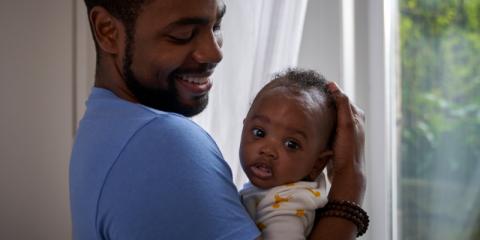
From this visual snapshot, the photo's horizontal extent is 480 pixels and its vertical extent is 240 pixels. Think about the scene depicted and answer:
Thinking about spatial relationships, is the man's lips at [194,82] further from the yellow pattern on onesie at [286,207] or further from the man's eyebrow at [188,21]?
the yellow pattern on onesie at [286,207]

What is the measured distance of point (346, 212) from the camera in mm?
1059

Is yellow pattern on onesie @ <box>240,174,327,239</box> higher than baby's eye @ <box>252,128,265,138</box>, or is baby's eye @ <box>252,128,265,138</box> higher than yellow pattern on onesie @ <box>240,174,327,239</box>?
baby's eye @ <box>252,128,265,138</box>

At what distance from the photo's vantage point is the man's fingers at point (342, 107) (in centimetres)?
A: 119

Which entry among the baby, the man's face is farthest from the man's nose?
the baby

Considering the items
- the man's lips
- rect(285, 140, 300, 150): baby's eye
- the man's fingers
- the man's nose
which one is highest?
the man's nose

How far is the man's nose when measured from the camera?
1.08 meters

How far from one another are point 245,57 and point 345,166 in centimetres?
50

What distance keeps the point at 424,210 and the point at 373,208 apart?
0.48 feet

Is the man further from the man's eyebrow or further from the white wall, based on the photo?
the white wall

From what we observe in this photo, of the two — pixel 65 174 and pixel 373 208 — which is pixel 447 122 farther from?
pixel 65 174

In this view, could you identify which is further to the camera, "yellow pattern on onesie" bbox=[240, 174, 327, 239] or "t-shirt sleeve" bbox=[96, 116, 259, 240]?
"yellow pattern on onesie" bbox=[240, 174, 327, 239]

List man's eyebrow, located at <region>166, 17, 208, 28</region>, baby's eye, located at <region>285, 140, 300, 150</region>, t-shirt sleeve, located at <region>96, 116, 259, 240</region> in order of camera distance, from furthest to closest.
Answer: baby's eye, located at <region>285, 140, 300, 150</region> < man's eyebrow, located at <region>166, 17, 208, 28</region> < t-shirt sleeve, located at <region>96, 116, 259, 240</region>

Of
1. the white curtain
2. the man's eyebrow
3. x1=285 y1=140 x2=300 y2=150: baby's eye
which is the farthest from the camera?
the white curtain

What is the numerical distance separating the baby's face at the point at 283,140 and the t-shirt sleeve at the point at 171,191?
19cm
